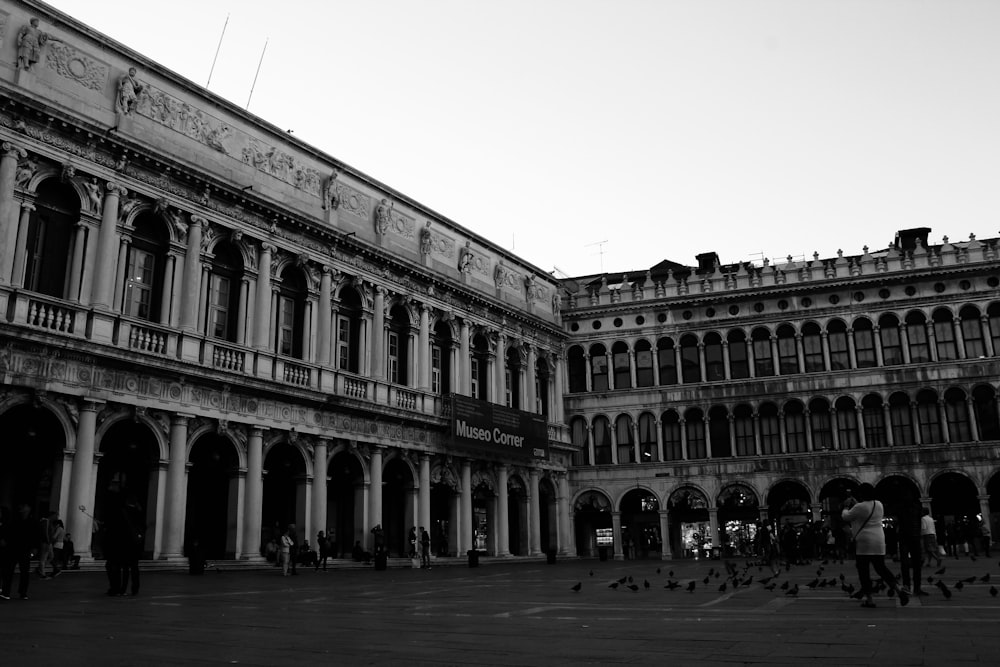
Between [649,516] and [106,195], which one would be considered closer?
[106,195]

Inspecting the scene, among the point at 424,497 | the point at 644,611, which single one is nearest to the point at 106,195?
A: the point at 424,497

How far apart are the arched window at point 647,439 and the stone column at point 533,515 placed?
22.5 feet

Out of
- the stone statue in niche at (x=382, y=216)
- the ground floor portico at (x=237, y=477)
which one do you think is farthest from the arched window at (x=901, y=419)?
the stone statue in niche at (x=382, y=216)

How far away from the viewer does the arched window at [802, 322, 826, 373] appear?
150 ft

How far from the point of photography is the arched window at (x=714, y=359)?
47.2 metres

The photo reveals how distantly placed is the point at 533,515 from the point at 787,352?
15.6m

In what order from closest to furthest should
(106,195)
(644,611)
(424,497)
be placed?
(644,611), (106,195), (424,497)

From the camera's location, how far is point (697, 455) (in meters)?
46.7

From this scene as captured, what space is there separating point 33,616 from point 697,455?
39.7 meters

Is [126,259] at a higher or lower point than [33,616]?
higher

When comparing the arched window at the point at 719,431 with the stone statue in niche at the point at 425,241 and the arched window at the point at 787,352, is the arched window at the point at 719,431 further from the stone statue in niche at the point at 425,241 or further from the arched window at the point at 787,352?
the stone statue in niche at the point at 425,241

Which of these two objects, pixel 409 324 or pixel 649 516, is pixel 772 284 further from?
pixel 409 324

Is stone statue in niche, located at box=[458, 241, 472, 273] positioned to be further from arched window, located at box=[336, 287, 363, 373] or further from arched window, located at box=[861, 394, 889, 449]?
arched window, located at box=[861, 394, 889, 449]

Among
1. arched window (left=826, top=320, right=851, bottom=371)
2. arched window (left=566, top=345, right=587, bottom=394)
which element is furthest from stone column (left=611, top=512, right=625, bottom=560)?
arched window (left=826, top=320, right=851, bottom=371)
